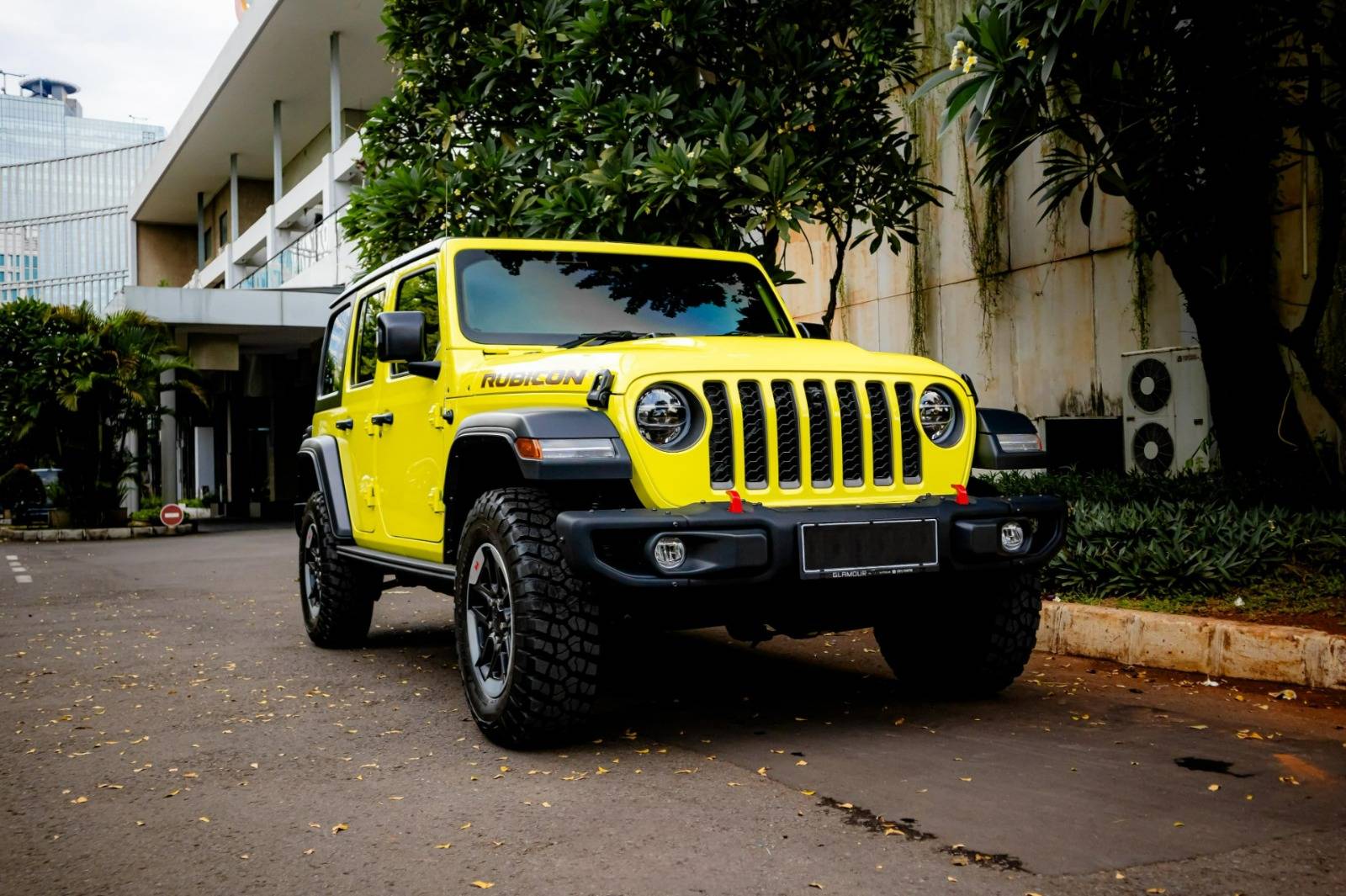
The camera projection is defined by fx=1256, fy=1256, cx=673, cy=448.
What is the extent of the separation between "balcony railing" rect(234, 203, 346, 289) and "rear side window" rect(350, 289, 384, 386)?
20640 mm

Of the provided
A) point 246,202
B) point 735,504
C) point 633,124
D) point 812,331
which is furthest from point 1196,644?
point 246,202

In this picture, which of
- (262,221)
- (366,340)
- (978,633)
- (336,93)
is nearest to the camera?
(978,633)

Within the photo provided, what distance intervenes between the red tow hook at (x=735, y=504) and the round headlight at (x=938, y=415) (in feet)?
→ 3.13

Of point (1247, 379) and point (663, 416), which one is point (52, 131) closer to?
point (1247, 379)

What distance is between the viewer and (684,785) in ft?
13.4

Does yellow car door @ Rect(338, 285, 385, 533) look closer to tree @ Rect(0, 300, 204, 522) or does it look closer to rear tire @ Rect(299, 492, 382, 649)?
rear tire @ Rect(299, 492, 382, 649)

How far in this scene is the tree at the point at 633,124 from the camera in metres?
8.60

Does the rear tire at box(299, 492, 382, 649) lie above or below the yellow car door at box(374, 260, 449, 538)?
below

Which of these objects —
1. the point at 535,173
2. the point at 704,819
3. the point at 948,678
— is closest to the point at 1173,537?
the point at 948,678

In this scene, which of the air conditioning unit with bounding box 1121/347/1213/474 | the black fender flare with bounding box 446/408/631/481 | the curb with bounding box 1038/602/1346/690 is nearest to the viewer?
the black fender flare with bounding box 446/408/631/481

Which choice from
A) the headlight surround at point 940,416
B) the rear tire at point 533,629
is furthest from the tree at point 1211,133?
the rear tire at point 533,629

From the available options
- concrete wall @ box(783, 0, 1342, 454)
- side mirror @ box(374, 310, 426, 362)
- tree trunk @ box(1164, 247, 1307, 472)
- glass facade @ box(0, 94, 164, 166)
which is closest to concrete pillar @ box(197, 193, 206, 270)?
concrete wall @ box(783, 0, 1342, 454)

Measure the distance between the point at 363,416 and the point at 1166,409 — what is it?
6717 millimetres

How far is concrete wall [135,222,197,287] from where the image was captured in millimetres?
52094
